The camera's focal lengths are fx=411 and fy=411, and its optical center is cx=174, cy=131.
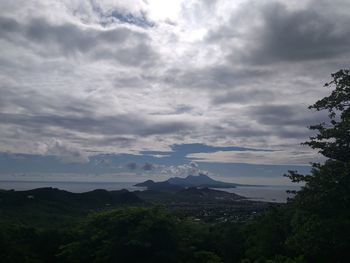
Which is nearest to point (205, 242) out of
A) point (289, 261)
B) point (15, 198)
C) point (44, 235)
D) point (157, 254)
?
point (44, 235)

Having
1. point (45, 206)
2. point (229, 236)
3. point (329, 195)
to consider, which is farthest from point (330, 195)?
point (45, 206)

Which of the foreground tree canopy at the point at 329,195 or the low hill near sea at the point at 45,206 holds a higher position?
the foreground tree canopy at the point at 329,195

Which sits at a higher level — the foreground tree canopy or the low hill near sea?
the foreground tree canopy

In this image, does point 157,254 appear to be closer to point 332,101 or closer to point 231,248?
point 332,101

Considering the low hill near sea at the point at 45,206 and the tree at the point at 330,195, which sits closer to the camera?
the tree at the point at 330,195

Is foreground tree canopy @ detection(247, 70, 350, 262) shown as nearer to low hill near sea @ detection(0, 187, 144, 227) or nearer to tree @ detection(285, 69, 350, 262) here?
tree @ detection(285, 69, 350, 262)

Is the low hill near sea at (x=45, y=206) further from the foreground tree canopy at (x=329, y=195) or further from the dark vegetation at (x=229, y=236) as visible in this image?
the foreground tree canopy at (x=329, y=195)

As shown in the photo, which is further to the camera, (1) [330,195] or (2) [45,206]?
(2) [45,206]

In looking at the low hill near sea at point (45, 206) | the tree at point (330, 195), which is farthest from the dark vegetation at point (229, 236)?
the low hill near sea at point (45, 206)

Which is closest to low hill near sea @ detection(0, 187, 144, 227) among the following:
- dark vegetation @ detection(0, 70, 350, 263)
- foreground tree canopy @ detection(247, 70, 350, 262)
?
dark vegetation @ detection(0, 70, 350, 263)

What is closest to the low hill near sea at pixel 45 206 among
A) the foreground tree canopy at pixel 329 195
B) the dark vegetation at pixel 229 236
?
the dark vegetation at pixel 229 236

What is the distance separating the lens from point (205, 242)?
62.4 meters

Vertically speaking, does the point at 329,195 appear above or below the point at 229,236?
above

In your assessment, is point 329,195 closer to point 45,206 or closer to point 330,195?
point 330,195
